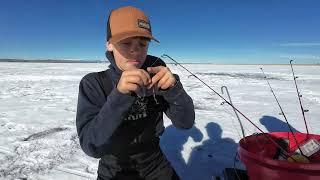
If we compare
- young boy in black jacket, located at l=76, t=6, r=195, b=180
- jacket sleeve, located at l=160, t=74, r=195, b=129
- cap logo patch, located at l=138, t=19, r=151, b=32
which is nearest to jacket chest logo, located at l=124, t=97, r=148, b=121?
young boy in black jacket, located at l=76, t=6, r=195, b=180

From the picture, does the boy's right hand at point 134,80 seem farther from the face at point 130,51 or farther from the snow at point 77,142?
the snow at point 77,142

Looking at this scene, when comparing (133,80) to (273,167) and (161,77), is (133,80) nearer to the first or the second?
(161,77)

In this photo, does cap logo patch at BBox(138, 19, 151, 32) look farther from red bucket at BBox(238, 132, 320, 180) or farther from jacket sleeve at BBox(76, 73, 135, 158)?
red bucket at BBox(238, 132, 320, 180)

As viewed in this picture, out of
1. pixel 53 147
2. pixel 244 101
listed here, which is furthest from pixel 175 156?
pixel 244 101

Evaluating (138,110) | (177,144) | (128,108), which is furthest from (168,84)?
(177,144)

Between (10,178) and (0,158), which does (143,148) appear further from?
(0,158)

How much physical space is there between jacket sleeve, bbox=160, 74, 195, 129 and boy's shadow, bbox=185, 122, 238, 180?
1.78 meters

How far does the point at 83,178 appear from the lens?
3553 millimetres

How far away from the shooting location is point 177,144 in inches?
189

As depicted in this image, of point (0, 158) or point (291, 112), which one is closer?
point (0, 158)

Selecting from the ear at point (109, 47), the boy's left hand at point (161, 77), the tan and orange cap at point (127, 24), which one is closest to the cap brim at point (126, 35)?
the tan and orange cap at point (127, 24)

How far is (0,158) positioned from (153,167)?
2.90 m

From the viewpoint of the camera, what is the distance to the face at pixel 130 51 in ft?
5.92

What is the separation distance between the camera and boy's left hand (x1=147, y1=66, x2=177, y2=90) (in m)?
1.53
